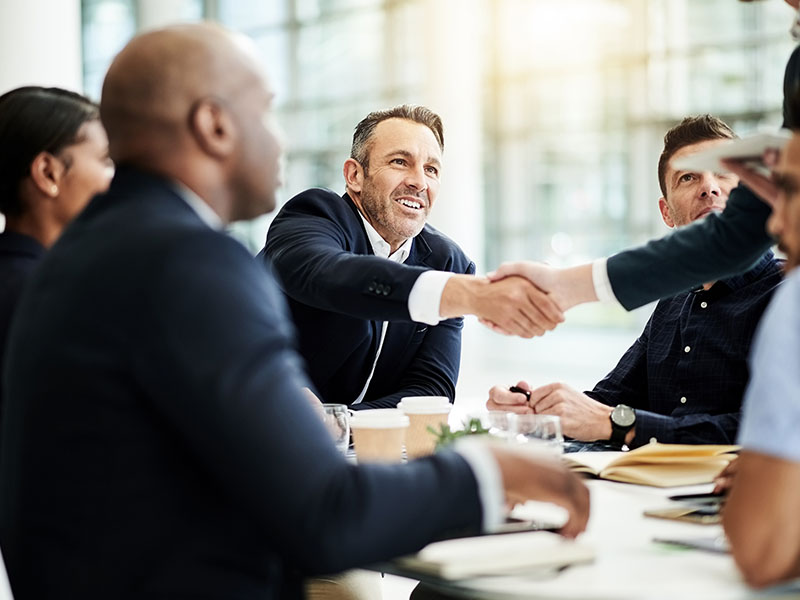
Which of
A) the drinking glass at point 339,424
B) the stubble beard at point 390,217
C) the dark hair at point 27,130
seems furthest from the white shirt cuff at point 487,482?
the stubble beard at point 390,217

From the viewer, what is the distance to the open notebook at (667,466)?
192cm

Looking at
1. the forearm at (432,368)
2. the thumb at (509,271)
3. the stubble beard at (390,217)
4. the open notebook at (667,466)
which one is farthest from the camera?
the stubble beard at (390,217)

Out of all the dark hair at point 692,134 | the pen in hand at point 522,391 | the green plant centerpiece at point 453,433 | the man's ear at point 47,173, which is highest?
the dark hair at point 692,134

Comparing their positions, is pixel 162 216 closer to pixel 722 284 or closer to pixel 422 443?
pixel 422 443

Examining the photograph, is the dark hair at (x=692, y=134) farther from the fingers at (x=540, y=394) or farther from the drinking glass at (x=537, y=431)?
the drinking glass at (x=537, y=431)

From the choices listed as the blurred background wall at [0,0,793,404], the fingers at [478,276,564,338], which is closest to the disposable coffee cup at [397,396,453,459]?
the fingers at [478,276,564,338]

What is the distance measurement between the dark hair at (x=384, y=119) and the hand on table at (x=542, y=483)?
2245 millimetres

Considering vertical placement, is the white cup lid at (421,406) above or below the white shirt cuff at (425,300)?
below

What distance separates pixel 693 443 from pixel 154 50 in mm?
1585

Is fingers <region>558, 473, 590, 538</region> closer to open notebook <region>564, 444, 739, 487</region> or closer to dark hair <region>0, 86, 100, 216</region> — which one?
open notebook <region>564, 444, 739, 487</region>

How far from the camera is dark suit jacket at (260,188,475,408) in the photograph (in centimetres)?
291

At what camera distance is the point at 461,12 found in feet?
35.5

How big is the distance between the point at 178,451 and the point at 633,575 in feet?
2.02

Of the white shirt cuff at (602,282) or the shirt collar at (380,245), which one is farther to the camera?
the shirt collar at (380,245)
